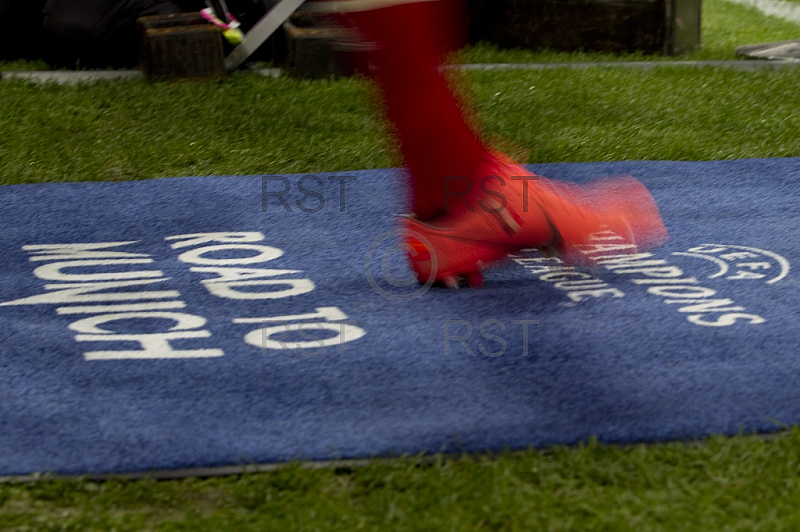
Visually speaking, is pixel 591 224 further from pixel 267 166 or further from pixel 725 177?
pixel 267 166

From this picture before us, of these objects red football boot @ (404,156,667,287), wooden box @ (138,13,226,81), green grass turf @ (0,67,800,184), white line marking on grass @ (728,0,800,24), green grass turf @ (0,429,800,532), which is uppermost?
white line marking on grass @ (728,0,800,24)

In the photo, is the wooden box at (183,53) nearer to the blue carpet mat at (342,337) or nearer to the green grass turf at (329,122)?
the green grass turf at (329,122)

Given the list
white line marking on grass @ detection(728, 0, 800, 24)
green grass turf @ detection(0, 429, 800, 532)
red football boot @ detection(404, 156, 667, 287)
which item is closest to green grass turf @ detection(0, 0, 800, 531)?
green grass turf @ detection(0, 429, 800, 532)

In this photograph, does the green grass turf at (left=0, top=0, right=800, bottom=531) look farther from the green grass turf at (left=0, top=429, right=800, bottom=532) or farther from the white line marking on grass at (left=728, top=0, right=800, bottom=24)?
the white line marking on grass at (left=728, top=0, right=800, bottom=24)

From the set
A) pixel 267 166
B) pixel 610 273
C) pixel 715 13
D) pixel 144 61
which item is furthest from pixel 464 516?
pixel 715 13

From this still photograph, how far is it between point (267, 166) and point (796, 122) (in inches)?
58.8

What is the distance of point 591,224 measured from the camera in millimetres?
1537

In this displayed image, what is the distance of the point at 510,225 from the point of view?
151 cm

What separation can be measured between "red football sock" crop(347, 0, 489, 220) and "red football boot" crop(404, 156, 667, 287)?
0.11 feet

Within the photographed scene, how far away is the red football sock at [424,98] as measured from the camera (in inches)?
56.4

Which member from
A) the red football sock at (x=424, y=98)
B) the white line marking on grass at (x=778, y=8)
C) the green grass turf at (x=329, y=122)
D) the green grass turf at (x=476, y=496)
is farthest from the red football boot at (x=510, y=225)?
the white line marking on grass at (x=778, y=8)

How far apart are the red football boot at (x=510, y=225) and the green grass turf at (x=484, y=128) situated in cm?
46

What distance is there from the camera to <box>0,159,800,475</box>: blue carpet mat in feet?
3.86

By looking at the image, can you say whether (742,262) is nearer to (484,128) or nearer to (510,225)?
(510,225)
